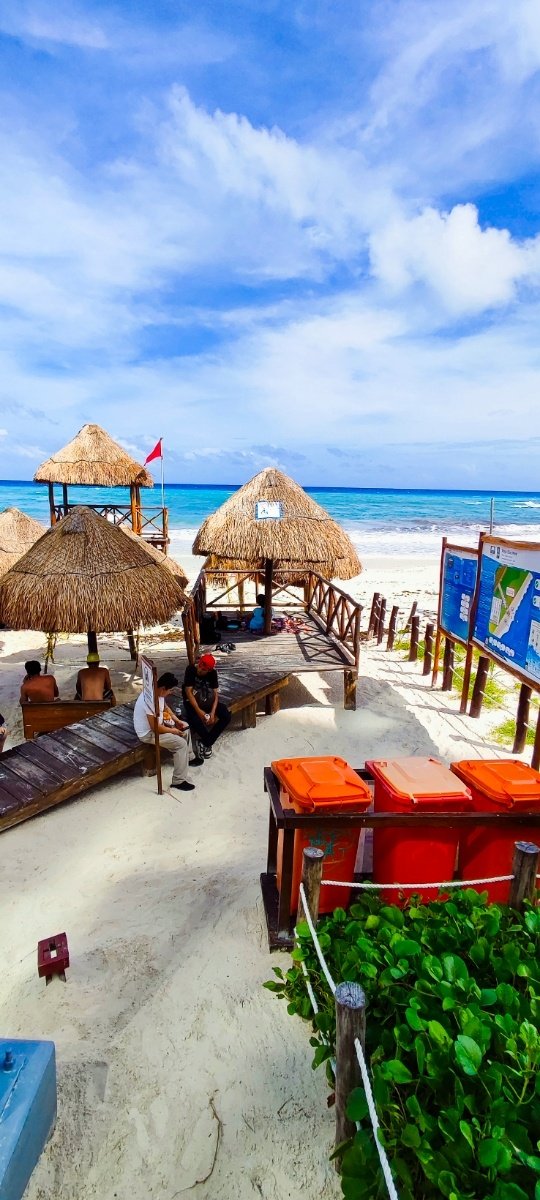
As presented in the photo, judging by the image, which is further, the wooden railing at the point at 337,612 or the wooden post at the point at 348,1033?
the wooden railing at the point at 337,612

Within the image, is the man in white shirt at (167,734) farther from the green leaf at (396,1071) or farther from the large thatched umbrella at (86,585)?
the green leaf at (396,1071)

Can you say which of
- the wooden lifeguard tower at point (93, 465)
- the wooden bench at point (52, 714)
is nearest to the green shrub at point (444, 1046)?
the wooden bench at point (52, 714)

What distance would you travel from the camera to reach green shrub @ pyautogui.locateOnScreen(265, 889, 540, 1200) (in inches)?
61.9

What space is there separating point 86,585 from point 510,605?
478 cm

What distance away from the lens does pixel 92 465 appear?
14.5m

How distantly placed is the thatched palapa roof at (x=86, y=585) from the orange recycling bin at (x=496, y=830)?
14.8 ft

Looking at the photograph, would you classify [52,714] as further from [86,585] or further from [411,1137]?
[411,1137]

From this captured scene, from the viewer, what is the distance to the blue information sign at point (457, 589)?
7.43m

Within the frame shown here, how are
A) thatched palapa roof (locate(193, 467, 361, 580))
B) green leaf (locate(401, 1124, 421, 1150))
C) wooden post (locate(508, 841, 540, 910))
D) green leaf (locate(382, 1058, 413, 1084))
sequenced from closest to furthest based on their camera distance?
green leaf (locate(401, 1124, 421, 1150)) < green leaf (locate(382, 1058, 413, 1084)) < wooden post (locate(508, 841, 540, 910)) < thatched palapa roof (locate(193, 467, 361, 580))

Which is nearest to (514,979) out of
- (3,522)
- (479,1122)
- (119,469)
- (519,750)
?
(479,1122)

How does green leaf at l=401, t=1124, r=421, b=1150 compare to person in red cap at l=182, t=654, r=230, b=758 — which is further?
person in red cap at l=182, t=654, r=230, b=758

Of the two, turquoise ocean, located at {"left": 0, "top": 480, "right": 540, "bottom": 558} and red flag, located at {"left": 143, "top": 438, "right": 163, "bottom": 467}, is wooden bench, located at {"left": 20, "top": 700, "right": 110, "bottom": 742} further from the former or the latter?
turquoise ocean, located at {"left": 0, "top": 480, "right": 540, "bottom": 558}

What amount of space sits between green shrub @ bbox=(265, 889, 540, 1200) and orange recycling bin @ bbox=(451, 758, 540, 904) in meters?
0.69

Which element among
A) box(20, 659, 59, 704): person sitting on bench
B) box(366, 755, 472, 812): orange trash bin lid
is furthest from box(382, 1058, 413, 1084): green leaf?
box(20, 659, 59, 704): person sitting on bench
